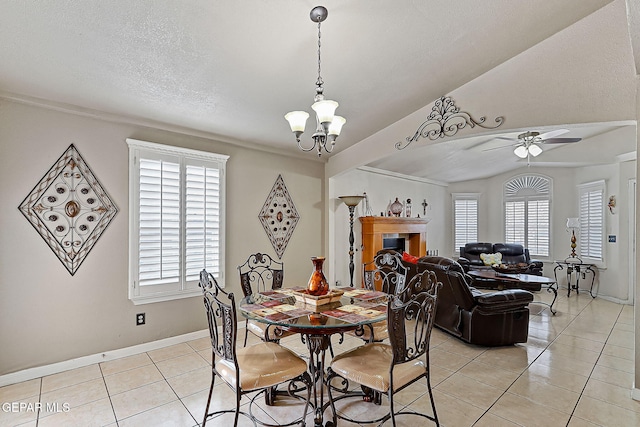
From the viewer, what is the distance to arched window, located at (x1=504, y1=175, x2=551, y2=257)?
25.1 feet

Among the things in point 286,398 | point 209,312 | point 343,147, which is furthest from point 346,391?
point 343,147

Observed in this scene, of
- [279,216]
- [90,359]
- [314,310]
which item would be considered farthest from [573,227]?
[90,359]

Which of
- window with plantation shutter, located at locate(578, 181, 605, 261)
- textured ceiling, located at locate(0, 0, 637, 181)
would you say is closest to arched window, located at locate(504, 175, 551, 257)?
window with plantation shutter, located at locate(578, 181, 605, 261)

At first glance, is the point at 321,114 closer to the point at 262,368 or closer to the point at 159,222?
the point at 262,368

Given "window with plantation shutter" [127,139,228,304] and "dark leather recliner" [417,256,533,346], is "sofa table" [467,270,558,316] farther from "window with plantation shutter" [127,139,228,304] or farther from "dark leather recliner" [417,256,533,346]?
"window with plantation shutter" [127,139,228,304]

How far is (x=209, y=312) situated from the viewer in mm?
2145

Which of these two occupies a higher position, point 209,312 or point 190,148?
point 190,148

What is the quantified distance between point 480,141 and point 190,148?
4.50 meters

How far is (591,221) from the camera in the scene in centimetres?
663

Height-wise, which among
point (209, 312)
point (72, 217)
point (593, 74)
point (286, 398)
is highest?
point (593, 74)

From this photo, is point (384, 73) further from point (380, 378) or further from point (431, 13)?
point (380, 378)

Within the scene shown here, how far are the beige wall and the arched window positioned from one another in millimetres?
7314

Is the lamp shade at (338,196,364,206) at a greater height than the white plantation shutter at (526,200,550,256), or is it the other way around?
the lamp shade at (338,196,364,206)

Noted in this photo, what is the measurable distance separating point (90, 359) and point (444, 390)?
A: 339 cm
